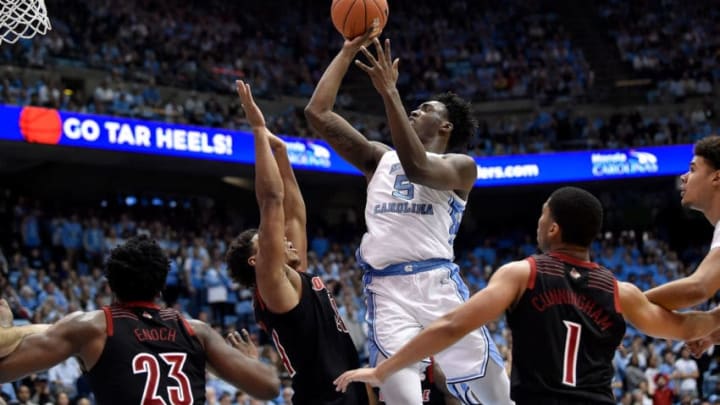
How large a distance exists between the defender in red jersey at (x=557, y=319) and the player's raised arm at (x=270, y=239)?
774 mm

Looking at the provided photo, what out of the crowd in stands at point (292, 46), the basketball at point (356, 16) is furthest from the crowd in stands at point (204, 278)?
the basketball at point (356, 16)

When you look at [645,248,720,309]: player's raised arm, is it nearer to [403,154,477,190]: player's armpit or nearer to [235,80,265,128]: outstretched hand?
[403,154,477,190]: player's armpit

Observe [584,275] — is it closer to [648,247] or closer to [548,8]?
[648,247]

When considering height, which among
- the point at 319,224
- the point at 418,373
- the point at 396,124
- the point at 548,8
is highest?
the point at 548,8

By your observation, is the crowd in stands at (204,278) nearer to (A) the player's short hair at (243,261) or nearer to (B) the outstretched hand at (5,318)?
(A) the player's short hair at (243,261)

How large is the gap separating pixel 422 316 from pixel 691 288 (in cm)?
143

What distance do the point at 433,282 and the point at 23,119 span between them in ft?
47.4

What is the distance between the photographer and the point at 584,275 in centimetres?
389

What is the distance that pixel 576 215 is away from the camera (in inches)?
154

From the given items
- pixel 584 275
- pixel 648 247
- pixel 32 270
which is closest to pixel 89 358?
pixel 584 275

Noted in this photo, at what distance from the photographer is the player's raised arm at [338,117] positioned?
5.51 metres

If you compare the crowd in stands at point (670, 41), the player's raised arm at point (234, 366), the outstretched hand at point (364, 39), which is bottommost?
the player's raised arm at point (234, 366)

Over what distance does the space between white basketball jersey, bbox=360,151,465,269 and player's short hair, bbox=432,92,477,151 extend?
381 millimetres

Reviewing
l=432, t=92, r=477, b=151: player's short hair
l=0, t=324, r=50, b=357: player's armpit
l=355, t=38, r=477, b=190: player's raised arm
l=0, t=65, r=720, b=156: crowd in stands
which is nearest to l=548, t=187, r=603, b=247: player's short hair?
l=355, t=38, r=477, b=190: player's raised arm
